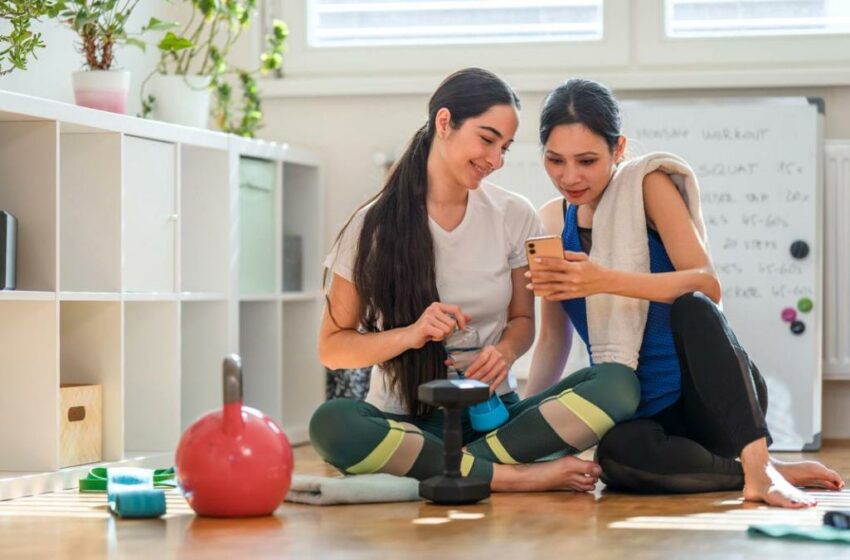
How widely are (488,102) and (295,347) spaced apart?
1544mm

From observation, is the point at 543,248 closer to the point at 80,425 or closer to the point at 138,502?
the point at 138,502

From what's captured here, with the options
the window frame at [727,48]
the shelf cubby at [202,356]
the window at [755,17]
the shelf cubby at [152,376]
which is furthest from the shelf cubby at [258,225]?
the window at [755,17]

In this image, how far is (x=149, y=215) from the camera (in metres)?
2.96

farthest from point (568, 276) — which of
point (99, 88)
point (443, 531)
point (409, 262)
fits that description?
point (99, 88)

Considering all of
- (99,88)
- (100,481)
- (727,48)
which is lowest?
(100,481)

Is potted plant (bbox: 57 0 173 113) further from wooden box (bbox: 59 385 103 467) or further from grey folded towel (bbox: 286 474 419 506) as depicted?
grey folded towel (bbox: 286 474 419 506)

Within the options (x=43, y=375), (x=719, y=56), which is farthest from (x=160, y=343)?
(x=719, y=56)

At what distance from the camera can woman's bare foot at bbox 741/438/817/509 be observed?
2.16m

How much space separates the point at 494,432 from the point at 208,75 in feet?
4.81

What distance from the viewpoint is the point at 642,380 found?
2465 millimetres

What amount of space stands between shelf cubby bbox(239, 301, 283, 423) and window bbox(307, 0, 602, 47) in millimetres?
818

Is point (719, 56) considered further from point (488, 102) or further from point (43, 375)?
point (43, 375)

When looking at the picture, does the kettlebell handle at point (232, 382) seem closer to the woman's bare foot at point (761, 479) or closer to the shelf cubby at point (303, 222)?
the woman's bare foot at point (761, 479)

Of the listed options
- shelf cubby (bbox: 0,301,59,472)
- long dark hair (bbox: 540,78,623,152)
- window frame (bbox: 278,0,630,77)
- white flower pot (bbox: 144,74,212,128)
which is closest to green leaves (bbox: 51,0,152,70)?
white flower pot (bbox: 144,74,212,128)
